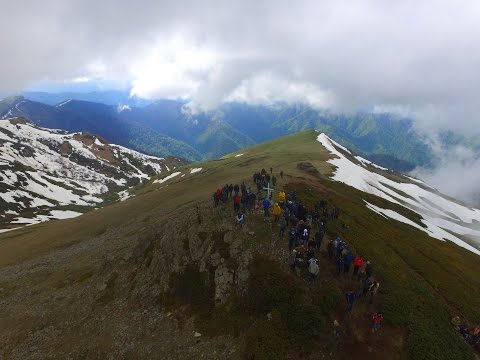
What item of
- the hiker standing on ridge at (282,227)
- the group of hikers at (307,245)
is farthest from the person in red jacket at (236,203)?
the hiker standing on ridge at (282,227)

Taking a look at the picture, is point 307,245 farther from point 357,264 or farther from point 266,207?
point 266,207

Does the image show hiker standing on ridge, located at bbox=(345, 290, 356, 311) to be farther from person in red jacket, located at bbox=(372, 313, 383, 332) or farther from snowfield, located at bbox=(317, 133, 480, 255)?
snowfield, located at bbox=(317, 133, 480, 255)

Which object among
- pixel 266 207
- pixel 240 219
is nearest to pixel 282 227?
pixel 266 207

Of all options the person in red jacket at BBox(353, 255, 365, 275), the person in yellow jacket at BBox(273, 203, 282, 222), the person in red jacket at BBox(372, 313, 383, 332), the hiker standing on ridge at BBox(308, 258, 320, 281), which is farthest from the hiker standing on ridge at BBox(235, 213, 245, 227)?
Result: the person in red jacket at BBox(372, 313, 383, 332)

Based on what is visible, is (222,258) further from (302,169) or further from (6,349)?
(302,169)

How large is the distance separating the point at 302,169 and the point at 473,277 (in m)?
60.5

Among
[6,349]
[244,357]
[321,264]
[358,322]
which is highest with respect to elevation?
[321,264]

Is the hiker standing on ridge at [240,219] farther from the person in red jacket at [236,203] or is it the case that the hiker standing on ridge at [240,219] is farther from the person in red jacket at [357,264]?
the person in red jacket at [357,264]

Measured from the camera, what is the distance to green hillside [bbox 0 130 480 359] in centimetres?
3303

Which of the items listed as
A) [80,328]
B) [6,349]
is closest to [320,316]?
[80,328]

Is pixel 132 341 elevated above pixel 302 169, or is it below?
below

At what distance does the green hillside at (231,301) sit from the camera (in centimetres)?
3303

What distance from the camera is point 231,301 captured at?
36.7 metres

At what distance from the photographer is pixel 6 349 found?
40.3 meters
